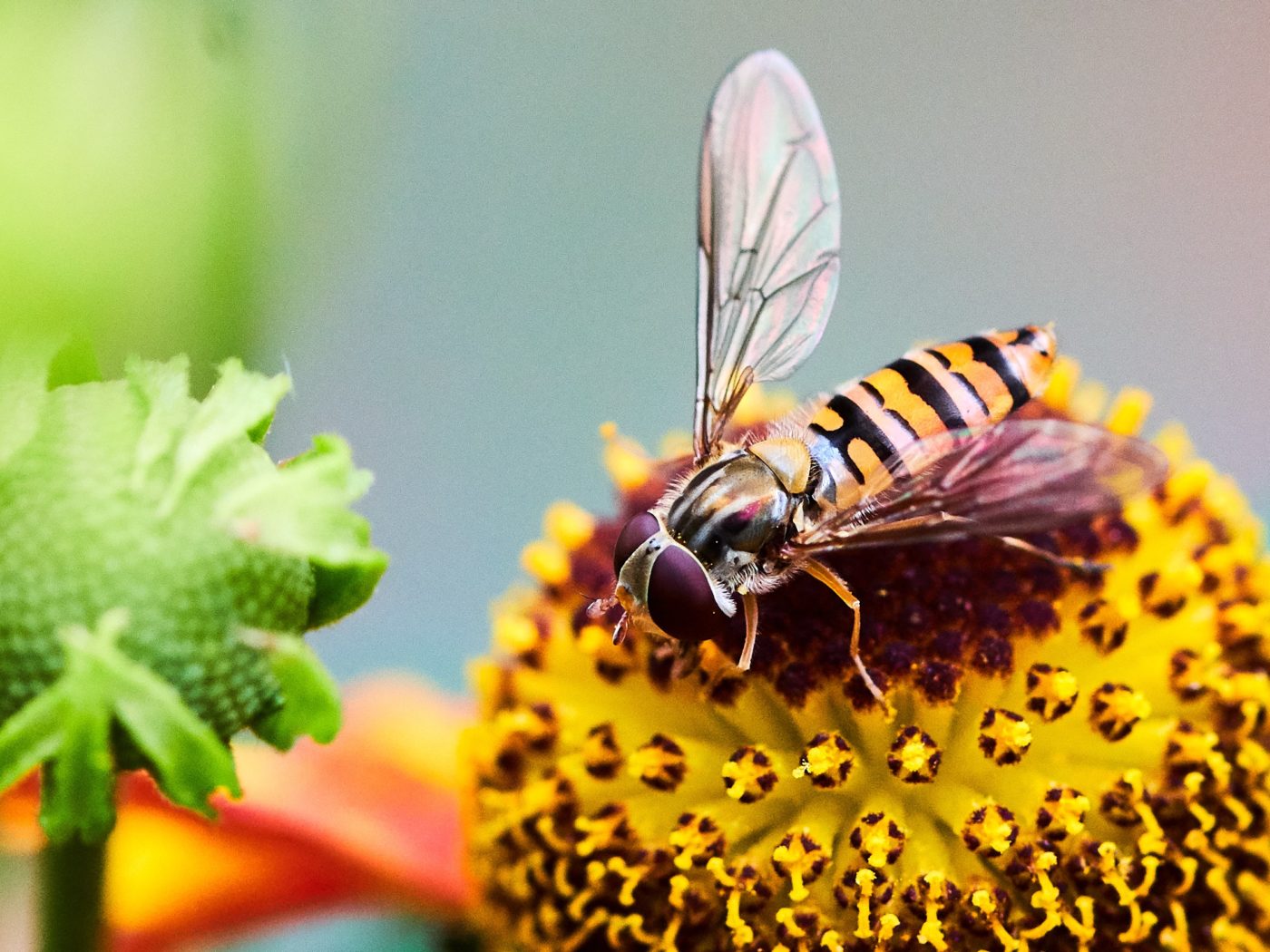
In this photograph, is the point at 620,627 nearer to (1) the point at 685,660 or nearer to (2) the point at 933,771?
(1) the point at 685,660

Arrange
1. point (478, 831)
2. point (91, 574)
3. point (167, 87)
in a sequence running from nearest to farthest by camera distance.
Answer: point (91, 574) < point (167, 87) < point (478, 831)

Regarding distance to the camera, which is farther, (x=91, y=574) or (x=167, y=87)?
(x=167, y=87)

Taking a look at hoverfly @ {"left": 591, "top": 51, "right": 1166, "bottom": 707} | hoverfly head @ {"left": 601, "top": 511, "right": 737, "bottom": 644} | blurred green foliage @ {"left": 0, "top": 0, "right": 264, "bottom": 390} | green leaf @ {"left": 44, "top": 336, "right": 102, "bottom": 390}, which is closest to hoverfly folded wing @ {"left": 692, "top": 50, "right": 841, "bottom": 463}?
hoverfly @ {"left": 591, "top": 51, "right": 1166, "bottom": 707}

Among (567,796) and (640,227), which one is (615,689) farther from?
(640,227)

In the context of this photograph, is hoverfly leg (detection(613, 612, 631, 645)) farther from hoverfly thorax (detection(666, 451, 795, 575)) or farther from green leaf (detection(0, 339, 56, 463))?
green leaf (detection(0, 339, 56, 463))

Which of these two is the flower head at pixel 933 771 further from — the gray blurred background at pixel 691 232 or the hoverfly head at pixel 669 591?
the gray blurred background at pixel 691 232

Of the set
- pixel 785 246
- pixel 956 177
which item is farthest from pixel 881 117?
pixel 785 246
